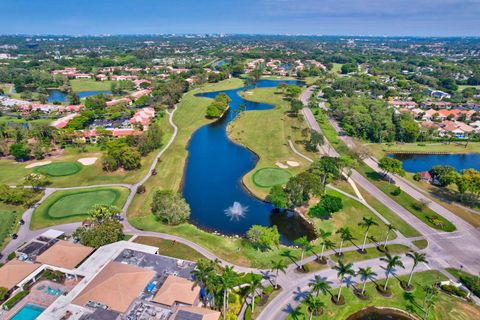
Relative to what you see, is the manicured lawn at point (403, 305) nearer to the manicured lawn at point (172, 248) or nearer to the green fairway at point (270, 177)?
the manicured lawn at point (172, 248)

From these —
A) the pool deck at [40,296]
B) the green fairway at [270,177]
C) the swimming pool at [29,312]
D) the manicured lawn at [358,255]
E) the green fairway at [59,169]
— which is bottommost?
the manicured lawn at [358,255]

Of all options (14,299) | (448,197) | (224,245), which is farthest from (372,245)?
(14,299)

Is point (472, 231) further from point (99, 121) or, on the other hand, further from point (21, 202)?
point (99, 121)

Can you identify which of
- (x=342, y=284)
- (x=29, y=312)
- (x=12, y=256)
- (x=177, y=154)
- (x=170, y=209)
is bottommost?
(x=342, y=284)

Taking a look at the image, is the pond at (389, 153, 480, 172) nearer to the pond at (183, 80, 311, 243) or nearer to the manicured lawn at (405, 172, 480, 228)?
the manicured lawn at (405, 172, 480, 228)

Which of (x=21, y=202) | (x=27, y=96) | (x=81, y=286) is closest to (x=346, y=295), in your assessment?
(x=81, y=286)

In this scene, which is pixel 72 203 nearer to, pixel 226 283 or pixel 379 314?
pixel 226 283

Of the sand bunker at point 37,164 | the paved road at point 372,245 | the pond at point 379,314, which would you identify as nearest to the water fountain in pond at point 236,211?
the paved road at point 372,245
